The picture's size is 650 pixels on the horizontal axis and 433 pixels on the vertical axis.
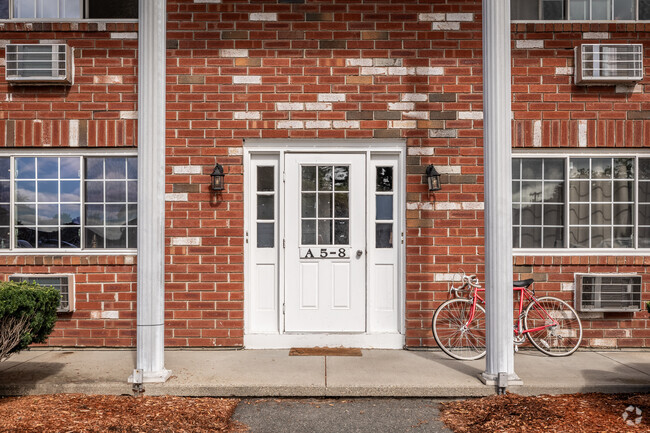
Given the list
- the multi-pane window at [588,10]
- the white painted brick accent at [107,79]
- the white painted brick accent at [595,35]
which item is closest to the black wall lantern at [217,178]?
the white painted brick accent at [107,79]

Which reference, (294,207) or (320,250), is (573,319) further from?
(294,207)

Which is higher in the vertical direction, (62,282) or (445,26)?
(445,26)

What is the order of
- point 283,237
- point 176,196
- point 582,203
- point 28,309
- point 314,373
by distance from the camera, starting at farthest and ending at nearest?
1. point 582,203
2. point 283,237
3. point 176,196
4. point 314,373
5. point 28,309

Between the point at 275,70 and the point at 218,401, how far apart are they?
3.84 metres

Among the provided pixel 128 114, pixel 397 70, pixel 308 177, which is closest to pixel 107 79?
pixel 128 114

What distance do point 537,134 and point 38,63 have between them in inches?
241

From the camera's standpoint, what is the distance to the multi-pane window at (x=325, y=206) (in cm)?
639

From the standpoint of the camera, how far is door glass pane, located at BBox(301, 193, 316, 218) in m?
6.40

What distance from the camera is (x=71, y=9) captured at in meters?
6.47

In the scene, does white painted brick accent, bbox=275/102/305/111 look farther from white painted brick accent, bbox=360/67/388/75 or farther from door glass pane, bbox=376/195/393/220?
door glass pane, bbox=376/195/393/220

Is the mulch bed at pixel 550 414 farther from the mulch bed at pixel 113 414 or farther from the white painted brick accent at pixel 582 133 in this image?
the white painted brick accent at pixel 582 133

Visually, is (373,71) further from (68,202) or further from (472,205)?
(68,202)

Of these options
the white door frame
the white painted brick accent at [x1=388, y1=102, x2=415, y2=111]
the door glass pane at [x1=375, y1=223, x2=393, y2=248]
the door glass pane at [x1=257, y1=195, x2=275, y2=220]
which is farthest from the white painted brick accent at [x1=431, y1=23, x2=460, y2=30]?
the door glass pane at [x1=257, y1=195, x2=275, y2=220]

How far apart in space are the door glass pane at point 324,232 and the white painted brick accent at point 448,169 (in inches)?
58.8
